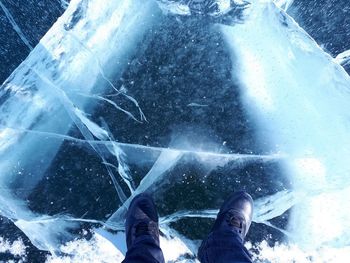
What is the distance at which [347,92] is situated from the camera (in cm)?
199

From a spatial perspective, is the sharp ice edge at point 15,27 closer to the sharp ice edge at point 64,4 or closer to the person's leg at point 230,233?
the sharp ice edge at point 64,4

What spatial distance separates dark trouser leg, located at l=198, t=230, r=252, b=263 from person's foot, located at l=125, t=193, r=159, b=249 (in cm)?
28

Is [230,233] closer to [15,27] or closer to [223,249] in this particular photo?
[223,249]

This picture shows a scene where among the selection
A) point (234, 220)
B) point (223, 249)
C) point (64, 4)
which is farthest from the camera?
point (64, 4)

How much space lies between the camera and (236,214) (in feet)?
6.34

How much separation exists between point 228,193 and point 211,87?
61 centimetres

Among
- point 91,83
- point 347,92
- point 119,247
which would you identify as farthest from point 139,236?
point 347,92

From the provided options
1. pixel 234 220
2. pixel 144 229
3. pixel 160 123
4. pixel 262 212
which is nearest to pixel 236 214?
pixel 234 220

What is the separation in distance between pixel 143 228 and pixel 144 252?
0.15 m

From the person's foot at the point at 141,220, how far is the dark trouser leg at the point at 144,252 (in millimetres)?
49

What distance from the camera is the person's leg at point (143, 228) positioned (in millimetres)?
1873

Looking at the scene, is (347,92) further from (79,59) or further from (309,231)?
(79,59)

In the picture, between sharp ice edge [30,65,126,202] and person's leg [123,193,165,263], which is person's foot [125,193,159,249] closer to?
person's leg [123,193,165,263]

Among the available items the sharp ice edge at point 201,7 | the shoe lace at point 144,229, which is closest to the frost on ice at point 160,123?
the sharp ice edge at point 201,7
